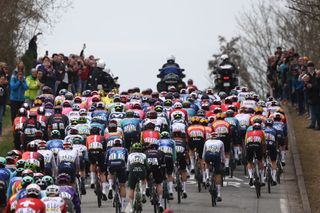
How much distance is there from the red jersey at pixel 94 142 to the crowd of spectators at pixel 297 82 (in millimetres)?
11911

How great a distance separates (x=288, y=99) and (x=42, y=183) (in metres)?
30.4

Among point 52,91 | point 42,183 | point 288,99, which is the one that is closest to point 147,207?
point 42,183

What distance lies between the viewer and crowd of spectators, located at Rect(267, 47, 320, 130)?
4622 centimetres

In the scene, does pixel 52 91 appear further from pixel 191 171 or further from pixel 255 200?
pixel 255 200

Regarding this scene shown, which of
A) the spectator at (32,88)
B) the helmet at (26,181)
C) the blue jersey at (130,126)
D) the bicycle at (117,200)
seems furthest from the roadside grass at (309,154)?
the helmet at (26,181)

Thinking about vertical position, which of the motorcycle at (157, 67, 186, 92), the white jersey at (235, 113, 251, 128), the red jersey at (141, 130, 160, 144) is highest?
the motorcycle at (157, 67, 186, 92)

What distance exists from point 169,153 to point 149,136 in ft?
6.53

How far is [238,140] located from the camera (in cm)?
4109

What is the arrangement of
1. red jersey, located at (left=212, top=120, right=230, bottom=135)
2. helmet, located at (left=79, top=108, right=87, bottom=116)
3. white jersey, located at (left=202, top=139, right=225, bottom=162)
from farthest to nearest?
helmet, located at (left=79, top=108, right=87, bottom=116)
red jersey, located at (left=212, top=120, right=230, bottom=135)
white jersey, located at (left=202, top=139, right=225, bottom=162)

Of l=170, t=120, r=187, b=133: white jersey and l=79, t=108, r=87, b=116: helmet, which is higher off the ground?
l=79, t=108, r=87, b=116: helmet

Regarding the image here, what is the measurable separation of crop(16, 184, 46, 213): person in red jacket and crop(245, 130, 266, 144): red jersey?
12504 mm

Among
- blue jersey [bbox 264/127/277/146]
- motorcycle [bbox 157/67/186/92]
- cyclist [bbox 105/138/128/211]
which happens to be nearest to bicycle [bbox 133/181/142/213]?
cyclist [bbox 105/138/128/211]

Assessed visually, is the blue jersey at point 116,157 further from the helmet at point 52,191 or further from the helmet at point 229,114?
the helmet at point 229,114

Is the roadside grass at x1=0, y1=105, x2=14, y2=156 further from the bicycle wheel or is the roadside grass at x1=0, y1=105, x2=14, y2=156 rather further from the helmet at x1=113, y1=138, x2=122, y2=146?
the helmet at x1=113, y1=138, x2=122, y2=146
